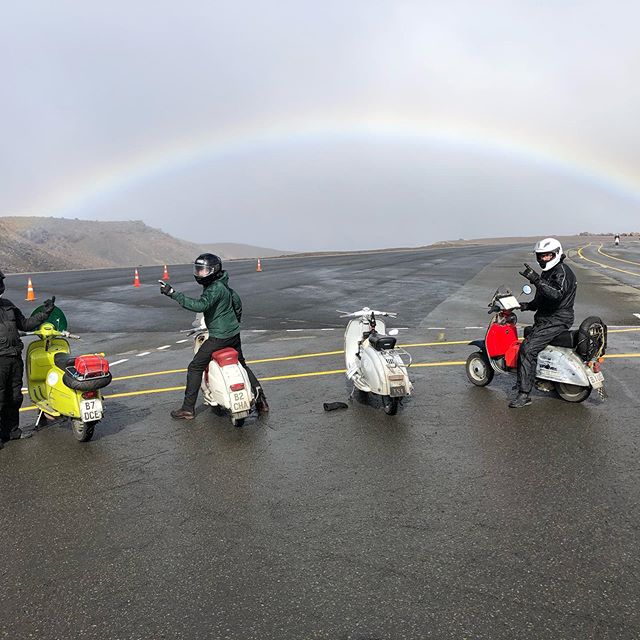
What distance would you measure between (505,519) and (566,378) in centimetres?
327

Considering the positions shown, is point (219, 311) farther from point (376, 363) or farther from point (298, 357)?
point (298, 357)

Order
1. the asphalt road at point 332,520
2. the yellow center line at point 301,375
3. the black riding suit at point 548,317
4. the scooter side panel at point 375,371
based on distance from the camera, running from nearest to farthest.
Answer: the asphalt road at point 332,520, the scooter side panel at point 375,371, the black riding suit at point 548,317, the yellow center line at point 301,375

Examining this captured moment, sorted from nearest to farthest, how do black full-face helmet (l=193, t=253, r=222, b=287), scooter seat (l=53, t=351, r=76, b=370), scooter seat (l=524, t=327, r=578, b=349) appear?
scooter seat (l=53, t=351, r=76, b=370), black full-face helmet (l=193, t=253, r=222, b=287), scooter seat (l=524, t=327, r=578, b=349)

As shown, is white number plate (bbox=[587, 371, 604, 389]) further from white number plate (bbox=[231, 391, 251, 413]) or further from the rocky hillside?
the rocky hillside

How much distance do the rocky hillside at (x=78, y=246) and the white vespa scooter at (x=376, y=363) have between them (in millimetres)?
48620

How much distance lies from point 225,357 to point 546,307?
4.21m

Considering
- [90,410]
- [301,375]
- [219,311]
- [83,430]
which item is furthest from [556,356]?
[83,430]

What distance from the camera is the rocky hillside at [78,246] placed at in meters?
53.9

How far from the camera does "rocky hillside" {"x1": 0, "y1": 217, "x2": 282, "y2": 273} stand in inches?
2124

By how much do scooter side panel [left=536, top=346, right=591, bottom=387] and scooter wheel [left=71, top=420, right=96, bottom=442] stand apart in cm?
567

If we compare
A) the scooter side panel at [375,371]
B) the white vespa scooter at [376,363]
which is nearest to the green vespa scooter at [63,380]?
the white vespa scooter at [376,363]

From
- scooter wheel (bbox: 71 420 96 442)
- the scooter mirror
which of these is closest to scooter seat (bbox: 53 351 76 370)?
the scooter mirror

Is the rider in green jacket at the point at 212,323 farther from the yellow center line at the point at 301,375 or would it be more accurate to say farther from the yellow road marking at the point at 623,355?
the yellow road marking at the point at 623,355

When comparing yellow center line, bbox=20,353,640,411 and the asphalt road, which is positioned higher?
yellow center line, bbox=20,353,640,411
